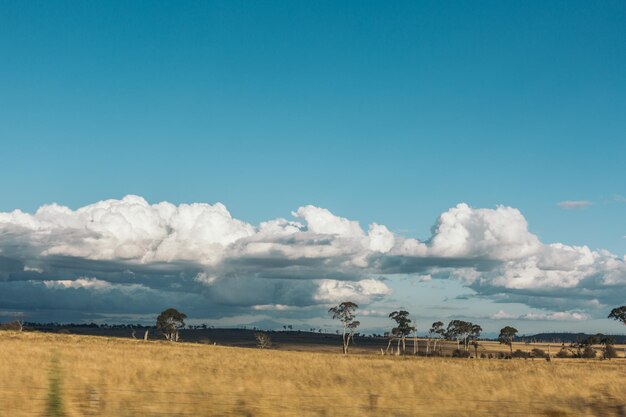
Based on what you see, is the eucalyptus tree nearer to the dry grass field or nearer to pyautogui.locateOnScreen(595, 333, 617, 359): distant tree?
pyautogui.locateOnScreen(595, 333, 617, 359): distant tree

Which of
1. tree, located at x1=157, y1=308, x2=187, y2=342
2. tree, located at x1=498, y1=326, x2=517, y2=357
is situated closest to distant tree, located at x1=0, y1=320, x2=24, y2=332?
tree, located at x1=157, y1=308, x2=187, y2=342

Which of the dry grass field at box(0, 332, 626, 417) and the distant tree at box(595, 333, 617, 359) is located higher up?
the distant tree at box(595, 333, 617, 359)

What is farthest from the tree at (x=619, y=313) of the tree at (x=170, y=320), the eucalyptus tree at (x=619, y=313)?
the tree at (x=170, y=320)

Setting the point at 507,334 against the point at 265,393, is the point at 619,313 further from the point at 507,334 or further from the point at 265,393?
the point at 265,393

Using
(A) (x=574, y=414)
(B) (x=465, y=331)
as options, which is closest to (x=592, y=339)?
(B) (x=465, y=331)

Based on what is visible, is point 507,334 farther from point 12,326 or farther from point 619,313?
point 12,326

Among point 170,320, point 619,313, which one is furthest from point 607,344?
point 170,320

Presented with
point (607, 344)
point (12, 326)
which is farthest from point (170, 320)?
point (607, 344)

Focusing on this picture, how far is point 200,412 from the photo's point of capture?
13.8 metres

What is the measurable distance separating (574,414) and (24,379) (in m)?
15.9

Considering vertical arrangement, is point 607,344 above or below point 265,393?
above

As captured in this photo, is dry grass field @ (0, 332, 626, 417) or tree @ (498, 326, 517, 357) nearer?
dry grass field @ (0, 332, 626, 417)

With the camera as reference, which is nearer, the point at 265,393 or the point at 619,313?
the point at 265,393

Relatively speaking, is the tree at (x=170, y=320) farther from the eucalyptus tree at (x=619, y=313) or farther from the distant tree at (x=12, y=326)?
the eucalyptus tree at (x=619, y=313)
